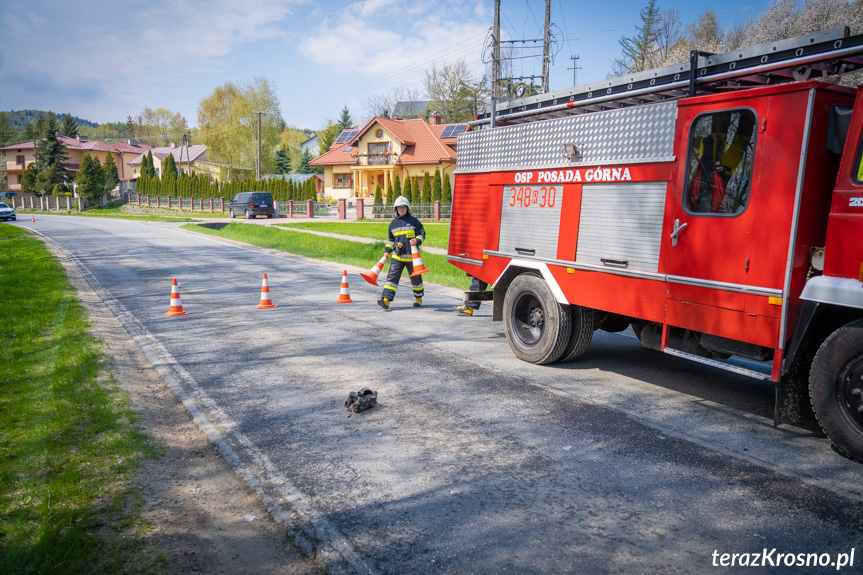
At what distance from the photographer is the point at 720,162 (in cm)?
533

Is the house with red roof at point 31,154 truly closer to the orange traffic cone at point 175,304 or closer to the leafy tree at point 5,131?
the leafy tree at point 5,131

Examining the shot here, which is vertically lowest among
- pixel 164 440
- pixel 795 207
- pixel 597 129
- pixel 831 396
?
pixel 164 440

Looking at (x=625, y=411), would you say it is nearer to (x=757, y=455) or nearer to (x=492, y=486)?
(x=757, y=455)

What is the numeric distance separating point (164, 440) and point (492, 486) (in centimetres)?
282

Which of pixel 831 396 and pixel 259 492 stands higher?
pixel 831 396

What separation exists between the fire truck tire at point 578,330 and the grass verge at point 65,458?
14.9 feet

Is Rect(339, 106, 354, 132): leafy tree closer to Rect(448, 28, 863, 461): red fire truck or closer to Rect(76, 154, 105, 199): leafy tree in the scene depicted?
Rect(76, 154, 105, 199): leafy tree

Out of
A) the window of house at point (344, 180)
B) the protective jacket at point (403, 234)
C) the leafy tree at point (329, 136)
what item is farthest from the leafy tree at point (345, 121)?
the protective jacket at point (403, 234)

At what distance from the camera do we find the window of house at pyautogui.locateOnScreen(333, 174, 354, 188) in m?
63.7

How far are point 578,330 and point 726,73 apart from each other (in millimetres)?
3075

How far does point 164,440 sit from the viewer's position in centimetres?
513

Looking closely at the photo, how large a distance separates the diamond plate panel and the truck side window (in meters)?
0.30

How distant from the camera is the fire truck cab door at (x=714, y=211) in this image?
5.11 m

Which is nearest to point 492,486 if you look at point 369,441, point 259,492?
point 369,441
